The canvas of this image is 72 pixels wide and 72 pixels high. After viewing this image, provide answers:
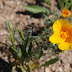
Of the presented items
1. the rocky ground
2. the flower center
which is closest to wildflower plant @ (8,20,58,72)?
the rocky ground

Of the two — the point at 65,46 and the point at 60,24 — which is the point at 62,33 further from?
the point at 65,46

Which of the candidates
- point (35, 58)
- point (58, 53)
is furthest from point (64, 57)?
point (35, 58)

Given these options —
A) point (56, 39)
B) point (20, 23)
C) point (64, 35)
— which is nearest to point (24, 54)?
point (56, 39)

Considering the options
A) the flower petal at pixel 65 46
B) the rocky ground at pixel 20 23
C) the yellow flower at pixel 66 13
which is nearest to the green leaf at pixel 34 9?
the rocky ground at pixel 20 23

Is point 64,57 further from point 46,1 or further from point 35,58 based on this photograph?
point 46,1

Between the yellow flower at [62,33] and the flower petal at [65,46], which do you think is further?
the yellow flower at [62,33]

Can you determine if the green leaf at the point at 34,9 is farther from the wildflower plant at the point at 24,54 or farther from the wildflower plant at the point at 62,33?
the wildflower plant at the point at 62,33
